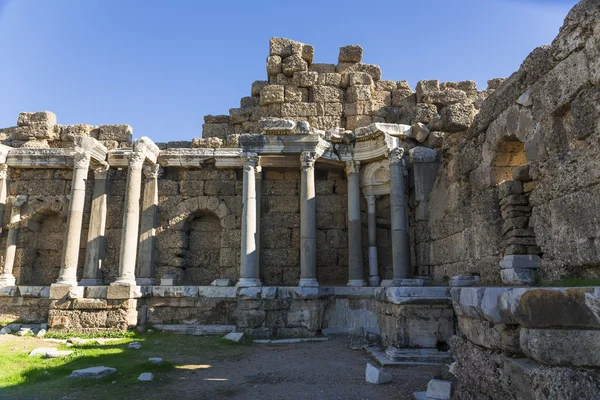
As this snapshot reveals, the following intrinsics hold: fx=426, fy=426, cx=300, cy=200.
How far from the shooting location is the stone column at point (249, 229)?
33.8 feet

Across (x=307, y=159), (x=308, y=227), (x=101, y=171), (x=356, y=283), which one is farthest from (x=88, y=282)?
(x=356, y=283)

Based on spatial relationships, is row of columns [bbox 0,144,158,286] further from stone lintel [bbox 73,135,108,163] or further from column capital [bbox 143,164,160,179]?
stone lintel [bbox 73,135,108,163]

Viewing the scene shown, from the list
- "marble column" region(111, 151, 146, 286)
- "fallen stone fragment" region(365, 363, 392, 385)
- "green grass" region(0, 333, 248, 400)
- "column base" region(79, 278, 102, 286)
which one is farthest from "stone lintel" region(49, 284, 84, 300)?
"fallen stone fragment" region(365, 363, 392, 385)

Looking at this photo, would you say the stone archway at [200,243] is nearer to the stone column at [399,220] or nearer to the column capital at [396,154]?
the stone column at [399,220]

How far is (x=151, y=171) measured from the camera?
12352mm

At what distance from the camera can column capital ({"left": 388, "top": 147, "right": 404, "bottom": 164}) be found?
10.5 meters

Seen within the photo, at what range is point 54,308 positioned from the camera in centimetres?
1048

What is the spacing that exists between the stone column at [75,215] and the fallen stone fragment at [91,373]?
5.62 m

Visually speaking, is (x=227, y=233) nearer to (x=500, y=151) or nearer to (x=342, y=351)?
(x=342, y=351)

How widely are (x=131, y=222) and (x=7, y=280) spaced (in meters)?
4.10

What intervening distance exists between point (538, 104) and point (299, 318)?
670 centimetres

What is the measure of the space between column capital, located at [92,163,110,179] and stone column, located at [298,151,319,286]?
5.90m

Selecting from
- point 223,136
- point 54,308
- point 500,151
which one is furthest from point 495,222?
point 54,308

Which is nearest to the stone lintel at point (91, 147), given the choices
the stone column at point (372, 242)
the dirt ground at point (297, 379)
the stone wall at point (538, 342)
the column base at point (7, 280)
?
the column base at point (7, 280)
